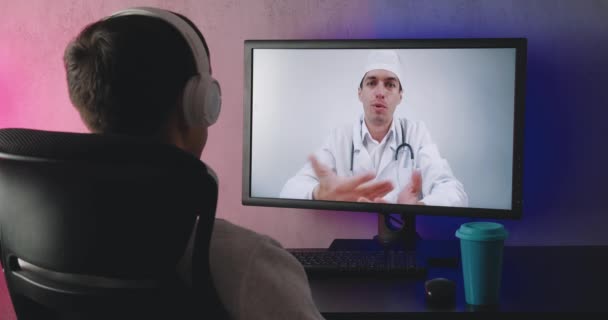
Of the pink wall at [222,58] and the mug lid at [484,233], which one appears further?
the pink wall at [222,58]

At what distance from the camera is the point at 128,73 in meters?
0.76

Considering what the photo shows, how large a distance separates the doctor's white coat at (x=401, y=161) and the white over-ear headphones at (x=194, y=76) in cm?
79

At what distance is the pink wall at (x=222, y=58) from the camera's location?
1.80 metres

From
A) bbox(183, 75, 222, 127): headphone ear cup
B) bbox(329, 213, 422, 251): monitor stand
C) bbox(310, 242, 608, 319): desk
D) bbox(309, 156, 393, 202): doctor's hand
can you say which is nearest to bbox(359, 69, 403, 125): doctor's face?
bbox(309, 156, 393, 202): doctor's hand

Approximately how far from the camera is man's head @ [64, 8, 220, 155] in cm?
76

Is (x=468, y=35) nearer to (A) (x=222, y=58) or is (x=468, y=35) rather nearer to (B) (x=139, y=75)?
(A) (x=222, y=58)

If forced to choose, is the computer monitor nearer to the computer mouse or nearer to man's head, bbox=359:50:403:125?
man's head, bbox=359:50:403:125

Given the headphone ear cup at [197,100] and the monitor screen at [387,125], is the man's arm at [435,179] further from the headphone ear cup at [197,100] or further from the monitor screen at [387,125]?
the headphone ear cup at [197,100]

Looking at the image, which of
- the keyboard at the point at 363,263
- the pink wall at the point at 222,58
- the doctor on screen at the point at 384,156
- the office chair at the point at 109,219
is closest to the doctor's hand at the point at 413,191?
the doctor on screen at the point at 384,156

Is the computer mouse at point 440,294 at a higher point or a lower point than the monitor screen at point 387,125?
lower

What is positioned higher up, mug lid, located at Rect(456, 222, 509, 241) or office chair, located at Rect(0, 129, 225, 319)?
office chair, located at Rect(0, 129, 225, 319)

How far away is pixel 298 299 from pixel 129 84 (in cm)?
32

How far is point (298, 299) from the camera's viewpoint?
79cm

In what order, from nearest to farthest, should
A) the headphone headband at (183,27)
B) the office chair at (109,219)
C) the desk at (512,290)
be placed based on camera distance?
1. the office chair at (109,219)
2. the headphone headband at (183,27)
3. the desk at (512,290)
